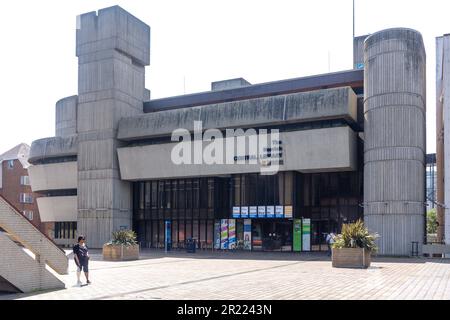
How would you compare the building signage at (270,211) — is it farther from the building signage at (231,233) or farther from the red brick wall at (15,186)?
the red brick wall at (15,186)

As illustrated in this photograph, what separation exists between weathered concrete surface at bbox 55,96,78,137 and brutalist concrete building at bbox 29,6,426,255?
25.7 ft

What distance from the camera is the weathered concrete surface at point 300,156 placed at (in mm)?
36938

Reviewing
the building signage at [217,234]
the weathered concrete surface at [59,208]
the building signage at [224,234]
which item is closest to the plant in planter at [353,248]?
the building signage at [224,234]

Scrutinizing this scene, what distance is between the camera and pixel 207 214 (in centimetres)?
4481

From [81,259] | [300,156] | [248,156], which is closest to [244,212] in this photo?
[248,156]

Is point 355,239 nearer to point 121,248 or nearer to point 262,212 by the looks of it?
point 121,248

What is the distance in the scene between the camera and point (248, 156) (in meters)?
40.3

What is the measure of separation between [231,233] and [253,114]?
10052 mm

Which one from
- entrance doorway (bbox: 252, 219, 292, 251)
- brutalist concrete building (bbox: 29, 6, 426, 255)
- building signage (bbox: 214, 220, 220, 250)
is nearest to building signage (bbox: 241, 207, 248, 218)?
brutalist concrete building (bbox: 29, 6, 426, 255)

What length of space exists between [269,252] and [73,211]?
21.9m

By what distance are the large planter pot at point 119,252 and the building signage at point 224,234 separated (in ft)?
45.1

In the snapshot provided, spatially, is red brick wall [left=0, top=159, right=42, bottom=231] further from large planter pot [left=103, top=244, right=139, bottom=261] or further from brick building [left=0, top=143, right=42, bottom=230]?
large planter pot [left=103, top=244, right=139, bottom=261]

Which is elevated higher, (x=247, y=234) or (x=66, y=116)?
(x=66, y=116)

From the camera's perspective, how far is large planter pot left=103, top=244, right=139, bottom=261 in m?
29.9
